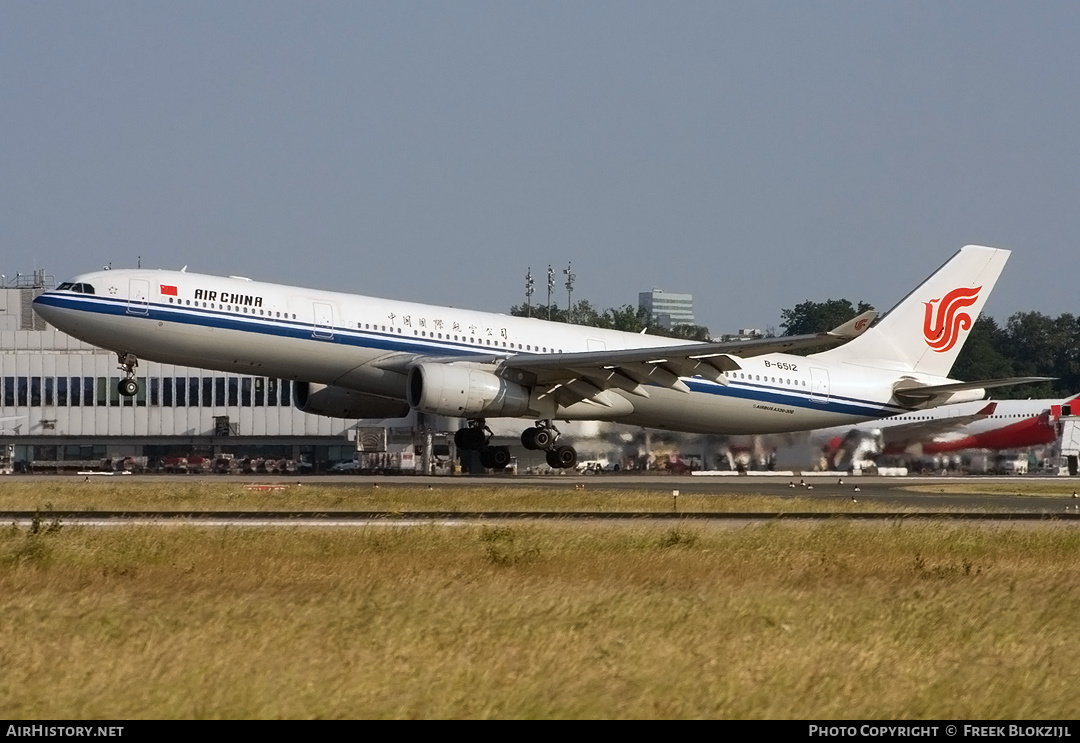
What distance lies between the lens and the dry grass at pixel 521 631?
962 centimetres

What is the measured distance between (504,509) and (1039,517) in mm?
11228

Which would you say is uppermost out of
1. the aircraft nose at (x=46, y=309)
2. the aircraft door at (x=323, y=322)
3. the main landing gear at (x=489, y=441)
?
the aircraft nose at (x=46, y=309)

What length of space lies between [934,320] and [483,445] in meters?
16.8

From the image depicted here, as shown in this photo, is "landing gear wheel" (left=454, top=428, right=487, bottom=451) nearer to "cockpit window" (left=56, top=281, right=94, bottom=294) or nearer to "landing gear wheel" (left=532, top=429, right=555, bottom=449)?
"landing gear wheel" (left=532, top=429, right=555, bottom=449)

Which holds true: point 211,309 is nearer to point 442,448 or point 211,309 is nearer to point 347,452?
point 442,448

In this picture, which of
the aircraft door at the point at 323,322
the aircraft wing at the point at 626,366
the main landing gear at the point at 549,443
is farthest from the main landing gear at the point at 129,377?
the main landing gear at the point at 549,443

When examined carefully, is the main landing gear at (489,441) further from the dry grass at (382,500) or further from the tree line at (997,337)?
the tree line at (997,337)

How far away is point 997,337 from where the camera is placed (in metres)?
137

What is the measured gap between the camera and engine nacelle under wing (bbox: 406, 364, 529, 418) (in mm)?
35875

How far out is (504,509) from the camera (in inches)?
1162

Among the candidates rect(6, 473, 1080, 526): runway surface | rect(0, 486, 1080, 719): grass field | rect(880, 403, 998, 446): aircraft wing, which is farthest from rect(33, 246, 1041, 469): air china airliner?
rect(0, 486, 1080, 719): grass field

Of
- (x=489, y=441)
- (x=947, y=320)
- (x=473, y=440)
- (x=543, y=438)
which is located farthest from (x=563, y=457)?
(x=947, y=320)

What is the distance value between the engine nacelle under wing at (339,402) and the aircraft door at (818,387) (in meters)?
13.1
